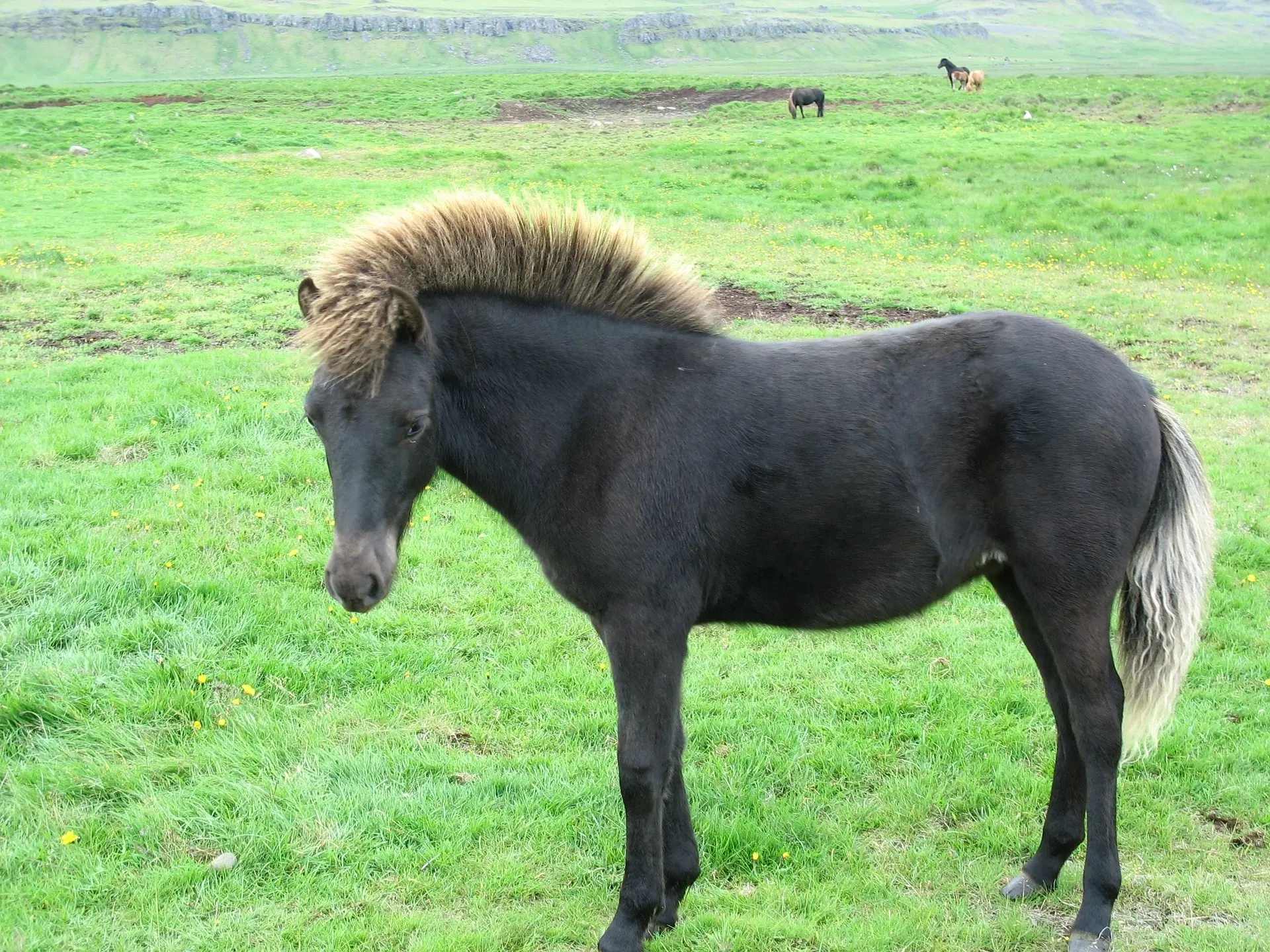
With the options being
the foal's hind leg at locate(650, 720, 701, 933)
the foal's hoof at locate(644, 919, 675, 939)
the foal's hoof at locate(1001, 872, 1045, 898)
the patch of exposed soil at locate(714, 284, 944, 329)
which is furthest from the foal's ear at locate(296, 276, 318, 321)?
the patch of exposed soil at locate(714, 284, 944, 329)

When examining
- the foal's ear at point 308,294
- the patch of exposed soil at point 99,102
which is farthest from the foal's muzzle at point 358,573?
the patch of exposed soil at point 99,102

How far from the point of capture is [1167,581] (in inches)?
160

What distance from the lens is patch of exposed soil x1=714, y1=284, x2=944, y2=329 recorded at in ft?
40.6

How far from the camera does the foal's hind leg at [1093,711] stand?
3832 mm

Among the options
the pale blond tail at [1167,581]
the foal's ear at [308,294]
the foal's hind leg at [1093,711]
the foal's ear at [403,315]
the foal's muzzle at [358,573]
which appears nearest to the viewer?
the foal's muzzle at [358,573]

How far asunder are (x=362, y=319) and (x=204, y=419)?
6074 mm

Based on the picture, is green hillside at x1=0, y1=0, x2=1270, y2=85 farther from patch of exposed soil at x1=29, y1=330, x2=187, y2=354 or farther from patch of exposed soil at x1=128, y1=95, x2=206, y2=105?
patch of exposed soil at x1=29, y1=330, x2=187, y2=354

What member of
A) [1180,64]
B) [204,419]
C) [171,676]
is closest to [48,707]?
[171,676]

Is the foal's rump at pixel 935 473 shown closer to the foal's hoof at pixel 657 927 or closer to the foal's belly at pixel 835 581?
the foal's belly at pixel 835 581

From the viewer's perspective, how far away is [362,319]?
3.40 meters

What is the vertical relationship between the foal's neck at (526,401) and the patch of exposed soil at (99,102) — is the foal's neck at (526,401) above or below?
below

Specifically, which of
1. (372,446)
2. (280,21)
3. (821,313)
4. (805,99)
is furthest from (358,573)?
(280,21)

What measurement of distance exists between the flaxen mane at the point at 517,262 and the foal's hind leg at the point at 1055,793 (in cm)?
173

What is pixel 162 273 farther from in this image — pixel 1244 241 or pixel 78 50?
pixel 78 50
